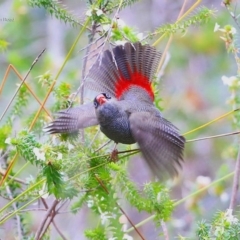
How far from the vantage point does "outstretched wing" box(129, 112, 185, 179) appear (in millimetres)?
1832

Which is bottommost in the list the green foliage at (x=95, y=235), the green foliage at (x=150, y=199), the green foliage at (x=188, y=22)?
the green foliage at (x=95, y=235)

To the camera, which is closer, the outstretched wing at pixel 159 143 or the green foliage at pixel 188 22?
the outstretched wing at pixel 159 143

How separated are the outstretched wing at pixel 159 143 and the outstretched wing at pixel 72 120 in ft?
0.43

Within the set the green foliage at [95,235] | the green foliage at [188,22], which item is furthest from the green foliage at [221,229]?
the green foliage at [188,22]

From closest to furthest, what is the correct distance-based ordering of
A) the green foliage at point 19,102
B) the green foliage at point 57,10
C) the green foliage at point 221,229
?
1. the green foliage at point 221,229
2. the green foliage at point 57,10
3. the green foliage at point 19,102

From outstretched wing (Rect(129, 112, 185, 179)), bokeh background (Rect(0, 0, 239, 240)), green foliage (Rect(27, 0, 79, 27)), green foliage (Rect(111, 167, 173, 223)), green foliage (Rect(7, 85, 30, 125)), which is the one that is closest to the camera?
outstretched wing (Rect(129, 112, 185, 179))

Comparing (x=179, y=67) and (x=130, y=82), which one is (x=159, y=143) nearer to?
(x=130, y=82)

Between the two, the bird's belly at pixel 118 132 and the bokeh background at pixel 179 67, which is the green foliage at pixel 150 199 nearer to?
the bird's belly at pixel 118 132

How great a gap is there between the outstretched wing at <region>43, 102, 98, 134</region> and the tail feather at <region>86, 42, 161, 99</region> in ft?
0.60

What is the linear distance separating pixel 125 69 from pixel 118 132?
27cm

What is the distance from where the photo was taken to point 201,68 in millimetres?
4773

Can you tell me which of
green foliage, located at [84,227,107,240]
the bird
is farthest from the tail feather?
green foliage, located at [84,227,107,240]

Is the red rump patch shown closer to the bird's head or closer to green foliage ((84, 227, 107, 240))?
the bird's head

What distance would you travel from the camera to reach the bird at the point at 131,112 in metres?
1.88
